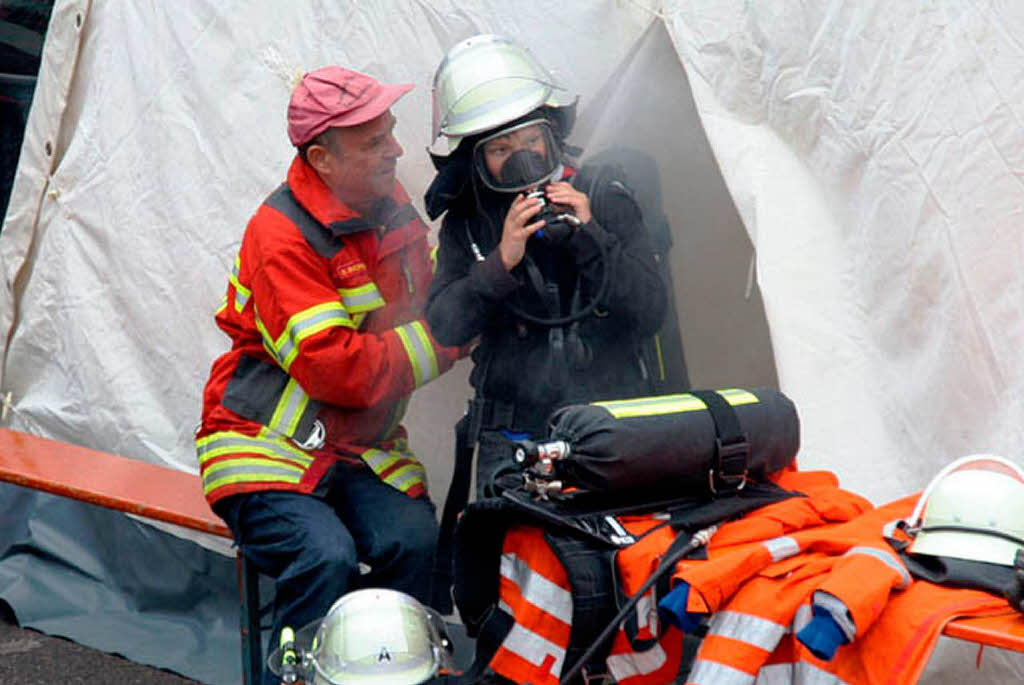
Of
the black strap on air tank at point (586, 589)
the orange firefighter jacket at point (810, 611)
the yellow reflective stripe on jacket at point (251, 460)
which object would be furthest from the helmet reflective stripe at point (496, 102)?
the orange firefighter jacket at point (810, 611)

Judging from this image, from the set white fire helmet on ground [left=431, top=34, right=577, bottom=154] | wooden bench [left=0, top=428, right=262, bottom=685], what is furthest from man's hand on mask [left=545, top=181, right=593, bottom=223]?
wooden bench [left=0, top=428, right=262, bottom=685]

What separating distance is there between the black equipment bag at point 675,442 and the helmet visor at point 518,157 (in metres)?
0.65

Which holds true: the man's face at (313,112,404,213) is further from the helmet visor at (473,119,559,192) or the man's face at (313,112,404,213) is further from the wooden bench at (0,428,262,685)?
the wooden bench at (0,428,262,685)

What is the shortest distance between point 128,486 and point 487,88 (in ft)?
5.56

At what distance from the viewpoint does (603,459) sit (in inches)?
87.9

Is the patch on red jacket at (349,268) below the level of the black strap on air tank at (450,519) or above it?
above

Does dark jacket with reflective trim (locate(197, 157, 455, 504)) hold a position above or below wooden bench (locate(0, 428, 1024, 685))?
above

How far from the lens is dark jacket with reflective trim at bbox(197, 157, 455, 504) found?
3033 mm

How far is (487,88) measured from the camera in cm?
291

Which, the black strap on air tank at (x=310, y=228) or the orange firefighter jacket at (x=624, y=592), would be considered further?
the black strap on air tank at (x=310, y=228)

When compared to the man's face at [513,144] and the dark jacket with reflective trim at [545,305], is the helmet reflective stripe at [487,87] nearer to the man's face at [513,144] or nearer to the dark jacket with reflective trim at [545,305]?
the man's face at [513,144]

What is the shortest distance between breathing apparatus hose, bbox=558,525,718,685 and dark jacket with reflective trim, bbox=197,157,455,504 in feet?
3.63

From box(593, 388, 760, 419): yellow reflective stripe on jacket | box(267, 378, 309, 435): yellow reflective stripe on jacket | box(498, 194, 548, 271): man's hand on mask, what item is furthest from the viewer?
box(267, 378, 309, 435): yellow reflective stripe on jacket

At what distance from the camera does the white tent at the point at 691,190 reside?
9.06ft
